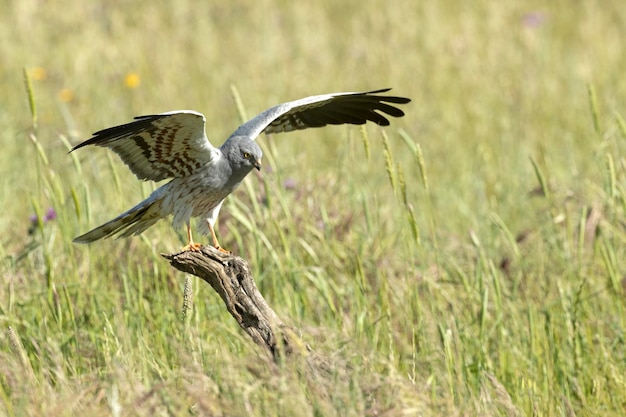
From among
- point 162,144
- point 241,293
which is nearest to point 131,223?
point 162,144

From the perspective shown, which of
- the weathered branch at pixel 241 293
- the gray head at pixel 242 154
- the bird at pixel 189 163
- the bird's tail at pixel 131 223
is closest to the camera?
the weathered branch at pixel 241 293

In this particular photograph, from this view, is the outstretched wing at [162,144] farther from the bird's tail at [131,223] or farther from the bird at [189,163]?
the bird's tail at [131,223]

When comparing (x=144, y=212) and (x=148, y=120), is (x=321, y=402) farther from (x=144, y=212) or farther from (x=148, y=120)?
(x=144, y=212)

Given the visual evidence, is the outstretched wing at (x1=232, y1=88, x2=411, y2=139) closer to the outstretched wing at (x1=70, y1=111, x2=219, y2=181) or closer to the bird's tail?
the outstretched wing at (x1=70, y1=111, x2=219, y2=181)

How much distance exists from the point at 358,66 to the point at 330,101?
17.5ft

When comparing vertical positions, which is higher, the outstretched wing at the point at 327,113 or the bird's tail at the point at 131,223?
the outstretched wing at the point at 327,113

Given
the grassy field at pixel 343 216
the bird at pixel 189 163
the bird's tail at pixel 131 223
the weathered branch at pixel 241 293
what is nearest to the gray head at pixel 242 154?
the bird at pixel 189 163

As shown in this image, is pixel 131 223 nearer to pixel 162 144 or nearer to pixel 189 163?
pixel 189 163

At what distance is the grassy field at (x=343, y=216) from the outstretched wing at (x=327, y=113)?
190 millimetres

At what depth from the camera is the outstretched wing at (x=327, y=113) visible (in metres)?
4.56

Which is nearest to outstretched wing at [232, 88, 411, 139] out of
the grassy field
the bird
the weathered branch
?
the bird

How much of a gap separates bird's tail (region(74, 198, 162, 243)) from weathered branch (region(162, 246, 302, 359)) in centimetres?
98

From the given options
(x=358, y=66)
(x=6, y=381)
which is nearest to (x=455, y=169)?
(x=358, y=66)

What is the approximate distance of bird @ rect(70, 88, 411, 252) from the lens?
4285 mm
